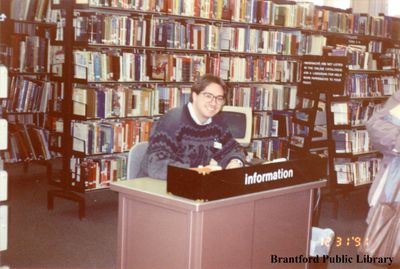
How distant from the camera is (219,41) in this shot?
6242 mm

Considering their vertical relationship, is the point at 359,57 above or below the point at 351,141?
above

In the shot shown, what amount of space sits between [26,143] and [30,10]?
1.46m

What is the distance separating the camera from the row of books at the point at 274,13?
5.67 meters

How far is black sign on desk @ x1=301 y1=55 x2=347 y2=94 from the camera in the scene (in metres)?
5.43

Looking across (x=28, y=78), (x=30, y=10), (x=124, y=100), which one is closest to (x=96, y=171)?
(x=124, y=100)

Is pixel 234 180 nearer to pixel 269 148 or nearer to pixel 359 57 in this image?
pixel 269 148

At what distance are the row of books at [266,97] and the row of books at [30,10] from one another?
87.4 inches

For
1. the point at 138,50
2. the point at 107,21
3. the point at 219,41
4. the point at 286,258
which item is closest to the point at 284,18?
the point at 219,41

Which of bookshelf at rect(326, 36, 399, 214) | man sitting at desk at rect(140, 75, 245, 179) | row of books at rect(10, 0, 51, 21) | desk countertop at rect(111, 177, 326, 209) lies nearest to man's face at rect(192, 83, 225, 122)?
man sitting at desk at rect(140, 75, 245, 179)

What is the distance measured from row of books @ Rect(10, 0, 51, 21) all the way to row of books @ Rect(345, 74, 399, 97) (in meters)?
3.42

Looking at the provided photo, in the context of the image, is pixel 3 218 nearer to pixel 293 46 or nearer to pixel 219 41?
pixel 219 41

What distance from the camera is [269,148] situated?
268 inches

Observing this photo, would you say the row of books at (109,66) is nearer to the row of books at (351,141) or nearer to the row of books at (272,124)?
the row of books at (272,124)

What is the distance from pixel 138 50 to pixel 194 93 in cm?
255
